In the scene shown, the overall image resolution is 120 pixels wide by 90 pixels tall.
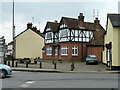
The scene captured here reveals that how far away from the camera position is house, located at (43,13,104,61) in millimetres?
39781

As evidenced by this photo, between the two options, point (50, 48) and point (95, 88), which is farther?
point (50, 48)

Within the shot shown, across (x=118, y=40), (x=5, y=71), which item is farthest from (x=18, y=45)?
(x=5, y=71)

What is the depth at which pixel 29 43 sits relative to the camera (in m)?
55.6

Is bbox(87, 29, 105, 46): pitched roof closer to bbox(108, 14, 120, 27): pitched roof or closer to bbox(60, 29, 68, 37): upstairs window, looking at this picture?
bbox(60, 29, 68, 37): upstairs window

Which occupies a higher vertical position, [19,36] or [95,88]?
[19,36]

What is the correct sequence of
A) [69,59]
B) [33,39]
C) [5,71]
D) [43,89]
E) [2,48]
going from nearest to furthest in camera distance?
[43,89] → [5,71] → [2,48] → [69,59] → [33,39]

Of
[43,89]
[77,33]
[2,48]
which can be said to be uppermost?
[77,33]

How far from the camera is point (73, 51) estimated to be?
131 ft

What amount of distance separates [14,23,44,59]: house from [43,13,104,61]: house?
9.33 meters

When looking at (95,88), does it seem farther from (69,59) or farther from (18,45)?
(18,45)

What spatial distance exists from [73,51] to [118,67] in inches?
676

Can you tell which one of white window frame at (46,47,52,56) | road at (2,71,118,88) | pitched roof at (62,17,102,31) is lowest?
road at (2,71,118,88)

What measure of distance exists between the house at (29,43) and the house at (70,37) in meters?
9.33

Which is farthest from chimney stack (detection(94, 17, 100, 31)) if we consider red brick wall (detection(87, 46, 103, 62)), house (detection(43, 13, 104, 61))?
red brick wall (detection(87, 46, 103, 62))
